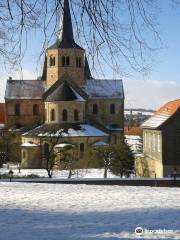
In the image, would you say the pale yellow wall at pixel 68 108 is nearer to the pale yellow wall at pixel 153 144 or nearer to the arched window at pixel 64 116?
the arched window at pixel 64 116

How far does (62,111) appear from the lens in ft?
172

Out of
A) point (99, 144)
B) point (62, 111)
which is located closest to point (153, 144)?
point (99, 144)

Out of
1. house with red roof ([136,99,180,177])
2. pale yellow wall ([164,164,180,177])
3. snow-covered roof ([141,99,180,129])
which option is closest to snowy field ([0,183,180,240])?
pale yellow wall ([164,164,180,177])

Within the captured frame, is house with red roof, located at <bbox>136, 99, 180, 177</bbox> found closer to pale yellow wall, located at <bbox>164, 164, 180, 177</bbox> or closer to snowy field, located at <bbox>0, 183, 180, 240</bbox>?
pale yellow wall, located at <bbox>164, 164, 180, 177</bbox>

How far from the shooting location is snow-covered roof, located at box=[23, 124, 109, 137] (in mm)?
47866

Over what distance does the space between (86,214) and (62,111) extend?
41809 millimetres

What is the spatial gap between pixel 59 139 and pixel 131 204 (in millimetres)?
34623

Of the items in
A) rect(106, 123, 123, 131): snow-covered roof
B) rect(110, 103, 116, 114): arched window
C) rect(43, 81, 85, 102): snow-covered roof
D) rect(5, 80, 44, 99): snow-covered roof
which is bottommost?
rect(106, 123, 123, 131): snow-covered roof

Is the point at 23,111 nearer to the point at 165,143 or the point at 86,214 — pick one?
the point at 165,143

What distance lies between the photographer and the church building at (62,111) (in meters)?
48.1

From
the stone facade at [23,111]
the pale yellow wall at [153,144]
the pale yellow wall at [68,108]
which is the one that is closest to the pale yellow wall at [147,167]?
the pale yellow wall at [153,144]

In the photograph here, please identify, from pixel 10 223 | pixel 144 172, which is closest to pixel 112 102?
pixel 144 172

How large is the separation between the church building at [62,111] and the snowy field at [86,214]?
3120cm

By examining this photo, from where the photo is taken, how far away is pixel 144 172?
41250mm
